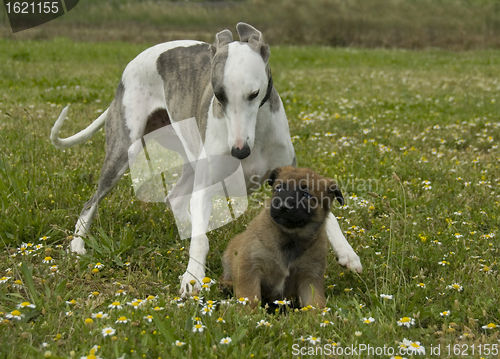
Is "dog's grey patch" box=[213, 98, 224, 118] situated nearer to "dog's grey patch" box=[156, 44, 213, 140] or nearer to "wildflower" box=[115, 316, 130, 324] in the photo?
"dog's grey patch" box=[156, 44, 213, 140]

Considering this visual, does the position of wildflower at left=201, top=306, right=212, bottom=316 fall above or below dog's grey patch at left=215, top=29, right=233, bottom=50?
below

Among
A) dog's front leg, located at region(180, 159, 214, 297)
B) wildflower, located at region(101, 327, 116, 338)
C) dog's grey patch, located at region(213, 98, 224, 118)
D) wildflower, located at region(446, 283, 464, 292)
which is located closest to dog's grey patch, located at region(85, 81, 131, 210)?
dog's front leg, located at region(180, 159, 214, 297)

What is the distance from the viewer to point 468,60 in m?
17.8

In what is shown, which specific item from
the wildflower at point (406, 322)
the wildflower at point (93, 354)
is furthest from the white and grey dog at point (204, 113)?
the wildflower at point (406, 322)

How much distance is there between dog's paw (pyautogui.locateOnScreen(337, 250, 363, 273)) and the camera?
12.2 ft

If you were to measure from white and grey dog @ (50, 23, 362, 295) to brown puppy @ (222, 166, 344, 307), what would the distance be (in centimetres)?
31

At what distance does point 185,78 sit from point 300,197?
1.85 metres

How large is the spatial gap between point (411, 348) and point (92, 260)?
2226 millimetres

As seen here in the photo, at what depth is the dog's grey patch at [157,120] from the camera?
496 cm

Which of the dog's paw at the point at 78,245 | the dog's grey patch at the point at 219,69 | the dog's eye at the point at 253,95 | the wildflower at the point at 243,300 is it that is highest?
the dog's grey patch at the point at 219,69

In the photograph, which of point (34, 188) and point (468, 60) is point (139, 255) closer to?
point (34, 188)

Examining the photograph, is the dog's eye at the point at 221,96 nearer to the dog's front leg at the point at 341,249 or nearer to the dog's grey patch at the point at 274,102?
the dog's grey patch at the point at 274,102

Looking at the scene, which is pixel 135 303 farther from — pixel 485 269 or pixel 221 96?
pixel 485 269

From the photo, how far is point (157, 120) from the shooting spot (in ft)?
16.6
